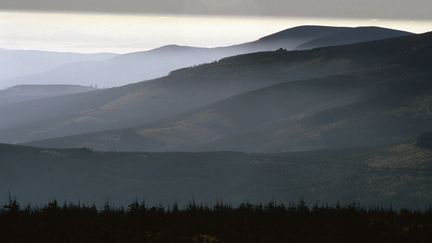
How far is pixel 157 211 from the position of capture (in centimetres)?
2514

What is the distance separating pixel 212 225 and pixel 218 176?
143918mm

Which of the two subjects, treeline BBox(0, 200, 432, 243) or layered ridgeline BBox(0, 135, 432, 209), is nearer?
treeline BBox(0, 200, 432, 243)

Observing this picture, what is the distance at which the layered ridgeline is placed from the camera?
486ft

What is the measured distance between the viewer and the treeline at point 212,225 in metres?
21.0

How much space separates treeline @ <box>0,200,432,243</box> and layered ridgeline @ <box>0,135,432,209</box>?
11039 cm

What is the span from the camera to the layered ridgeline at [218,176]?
148 m

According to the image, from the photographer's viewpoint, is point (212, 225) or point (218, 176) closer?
point (212, 225)

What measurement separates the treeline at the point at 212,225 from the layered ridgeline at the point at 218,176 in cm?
11039

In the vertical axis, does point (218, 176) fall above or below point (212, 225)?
below

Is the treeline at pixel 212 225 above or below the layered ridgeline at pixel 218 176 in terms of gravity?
above

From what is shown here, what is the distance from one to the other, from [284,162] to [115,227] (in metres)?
152

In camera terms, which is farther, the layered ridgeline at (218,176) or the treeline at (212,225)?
the layered ridgeline at (218,176)

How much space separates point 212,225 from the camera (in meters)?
23.0

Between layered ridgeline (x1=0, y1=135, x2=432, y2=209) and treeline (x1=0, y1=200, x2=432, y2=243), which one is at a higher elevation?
treeline (x1=0, y1=200, x2=432, y2=243)
